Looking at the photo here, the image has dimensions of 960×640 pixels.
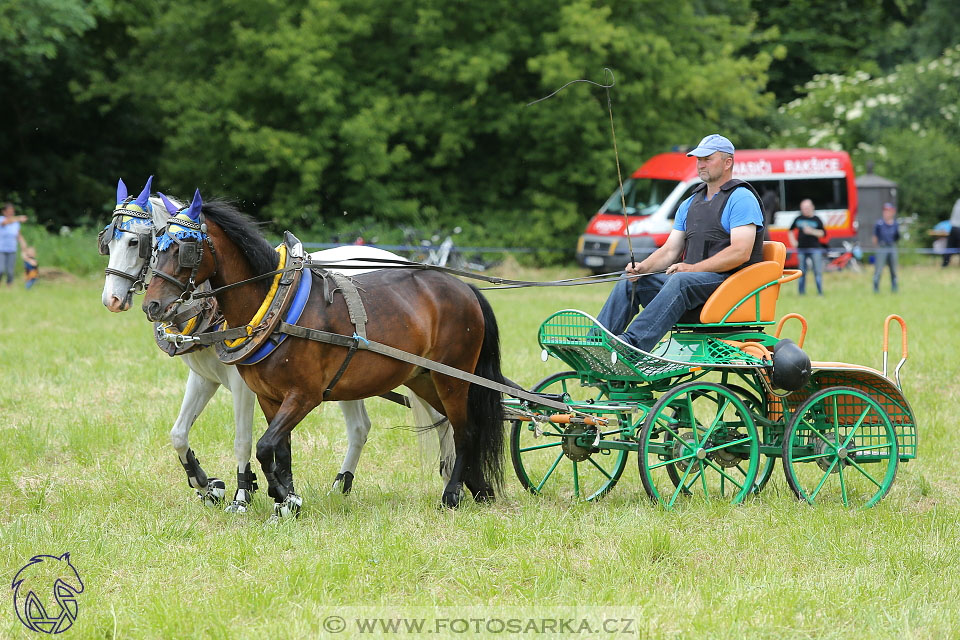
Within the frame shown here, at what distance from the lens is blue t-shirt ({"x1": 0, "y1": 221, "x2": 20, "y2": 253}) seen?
19.0 m

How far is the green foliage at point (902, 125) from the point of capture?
29938 mm

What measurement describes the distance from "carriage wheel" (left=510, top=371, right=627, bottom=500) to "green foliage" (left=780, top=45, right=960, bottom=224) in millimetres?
24926

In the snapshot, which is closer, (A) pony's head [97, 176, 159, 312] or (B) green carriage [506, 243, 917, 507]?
(A) pony's head [97, 176, 159, 312]

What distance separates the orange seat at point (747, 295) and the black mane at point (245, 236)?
238 centimetres

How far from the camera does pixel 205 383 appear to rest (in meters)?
6.43

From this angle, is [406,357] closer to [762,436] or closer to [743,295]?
[743,295]

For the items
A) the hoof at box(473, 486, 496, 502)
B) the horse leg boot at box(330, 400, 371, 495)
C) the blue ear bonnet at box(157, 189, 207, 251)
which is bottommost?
the hoof at box(473, 486, 496, 502)

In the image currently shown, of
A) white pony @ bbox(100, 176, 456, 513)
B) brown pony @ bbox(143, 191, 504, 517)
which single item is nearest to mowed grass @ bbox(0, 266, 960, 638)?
white pony @ bbox(100, 176, 456, 513)

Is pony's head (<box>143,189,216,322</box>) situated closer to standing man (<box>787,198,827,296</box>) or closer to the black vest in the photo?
the black vest

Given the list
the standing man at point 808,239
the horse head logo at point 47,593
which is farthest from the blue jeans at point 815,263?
the horse head logo at point 47,593

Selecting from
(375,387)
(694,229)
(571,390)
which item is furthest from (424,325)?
(571,390)

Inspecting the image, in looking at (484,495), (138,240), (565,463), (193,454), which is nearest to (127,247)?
(138,240)

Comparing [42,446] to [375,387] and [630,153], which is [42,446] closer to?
[375,387]

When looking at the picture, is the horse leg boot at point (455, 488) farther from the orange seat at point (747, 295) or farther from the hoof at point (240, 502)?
the orange seat at point (747, 295)
